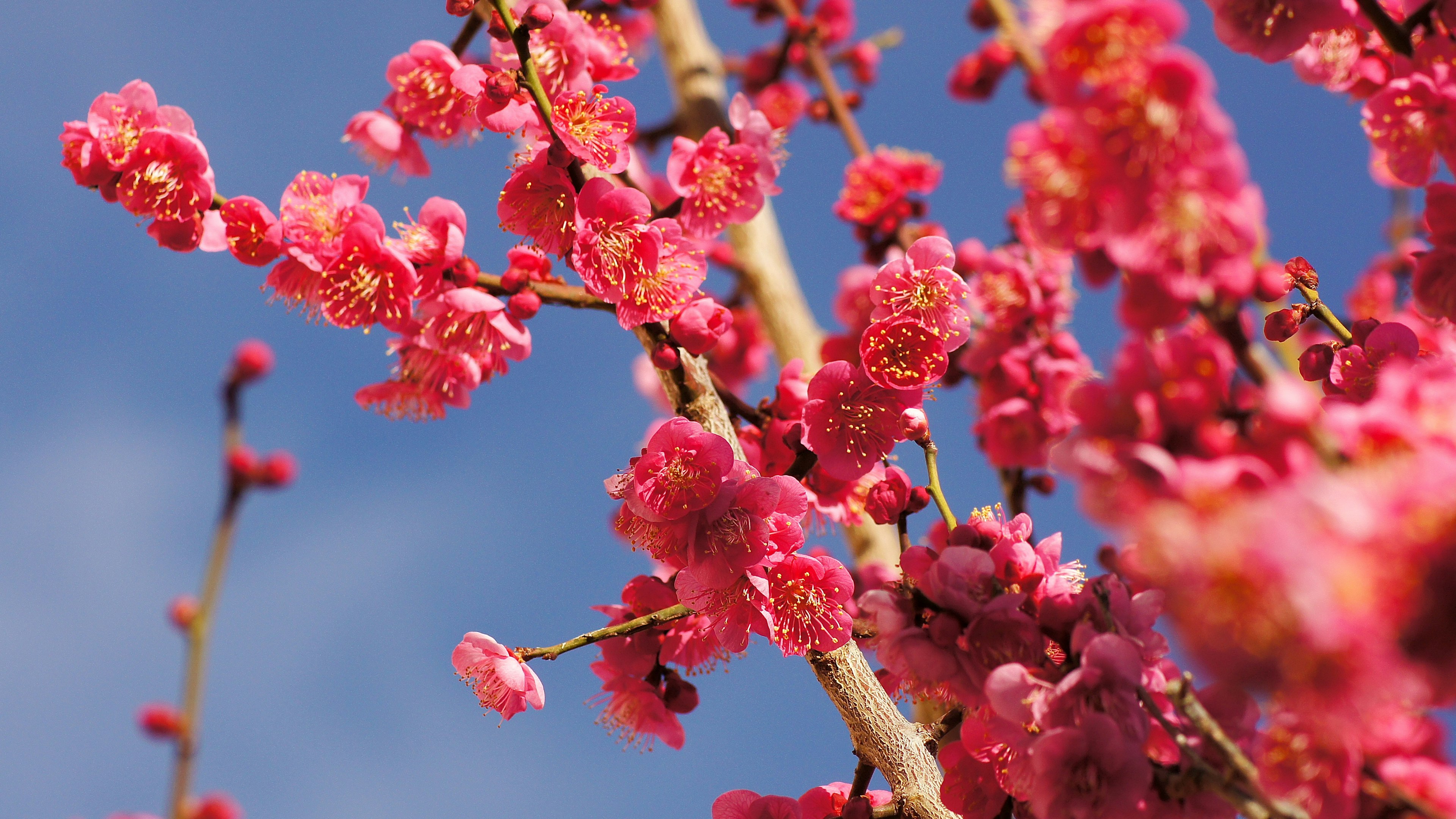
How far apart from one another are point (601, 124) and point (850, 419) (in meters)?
0.98

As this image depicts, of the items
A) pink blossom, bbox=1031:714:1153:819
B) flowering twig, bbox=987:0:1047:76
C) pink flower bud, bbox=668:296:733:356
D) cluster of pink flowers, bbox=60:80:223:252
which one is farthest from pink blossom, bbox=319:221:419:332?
flowering twig, bbox=987:0:1047:76

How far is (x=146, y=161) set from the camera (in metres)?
2.37

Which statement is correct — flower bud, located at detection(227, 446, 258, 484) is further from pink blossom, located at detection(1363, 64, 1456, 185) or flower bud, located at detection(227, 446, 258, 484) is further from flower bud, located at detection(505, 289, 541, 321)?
pink blossom, located at detection(1363, 64, 1456, 185)

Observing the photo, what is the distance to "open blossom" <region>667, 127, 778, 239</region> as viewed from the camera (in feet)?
8.58

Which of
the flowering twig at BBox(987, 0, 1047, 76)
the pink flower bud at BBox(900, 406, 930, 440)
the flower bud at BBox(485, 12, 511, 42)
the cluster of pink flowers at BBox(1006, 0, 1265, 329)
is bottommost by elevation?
the cluster of pink flowers at BBox(1006, 0, 1265, 329)

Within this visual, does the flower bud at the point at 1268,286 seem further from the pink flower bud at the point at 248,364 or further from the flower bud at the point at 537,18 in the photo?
the pink flower bud at the point at 248,364

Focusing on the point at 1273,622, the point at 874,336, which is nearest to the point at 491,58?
the point at 874,336

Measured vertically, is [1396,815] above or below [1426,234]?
below

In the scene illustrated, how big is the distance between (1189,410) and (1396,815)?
0.78 m

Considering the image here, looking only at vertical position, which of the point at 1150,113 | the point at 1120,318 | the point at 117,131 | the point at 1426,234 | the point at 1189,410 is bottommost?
the point at 1189,410

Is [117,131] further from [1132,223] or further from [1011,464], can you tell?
[1011,464]

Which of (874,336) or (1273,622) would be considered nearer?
(1273,622)

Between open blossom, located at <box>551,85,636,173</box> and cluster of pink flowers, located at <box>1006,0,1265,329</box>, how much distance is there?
1.35m

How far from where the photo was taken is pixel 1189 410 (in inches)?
44.9
